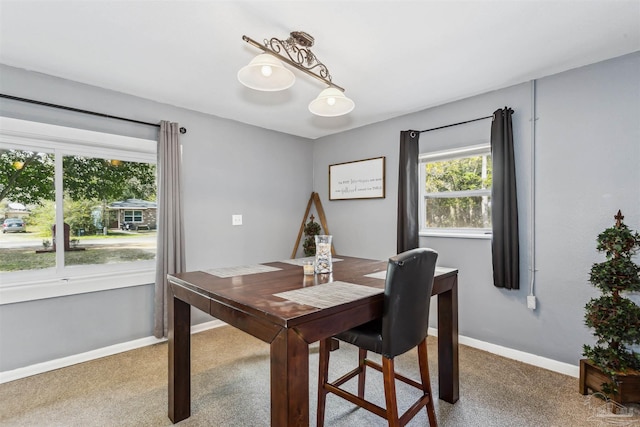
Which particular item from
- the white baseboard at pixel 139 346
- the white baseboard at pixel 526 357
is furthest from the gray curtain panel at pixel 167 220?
the white baseboard at pixel 526 357

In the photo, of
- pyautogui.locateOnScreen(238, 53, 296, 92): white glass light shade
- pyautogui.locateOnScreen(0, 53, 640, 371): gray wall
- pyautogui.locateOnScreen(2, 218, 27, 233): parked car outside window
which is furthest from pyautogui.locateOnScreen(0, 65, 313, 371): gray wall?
pyautogui.locateOnScreen(238, 53, 296, 92): white glass light shade

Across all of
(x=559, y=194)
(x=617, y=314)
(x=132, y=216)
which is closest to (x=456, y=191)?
(x=559, y=194)

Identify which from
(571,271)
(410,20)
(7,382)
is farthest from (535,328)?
(7,382)

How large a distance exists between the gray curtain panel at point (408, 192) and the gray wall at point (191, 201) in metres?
1.50

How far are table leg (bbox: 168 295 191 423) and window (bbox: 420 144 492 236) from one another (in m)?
2.35

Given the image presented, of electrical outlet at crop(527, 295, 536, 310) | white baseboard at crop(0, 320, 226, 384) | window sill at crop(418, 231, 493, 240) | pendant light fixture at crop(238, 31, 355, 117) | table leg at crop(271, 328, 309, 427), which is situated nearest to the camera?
table leg at crop(271, 328, 309, 427)

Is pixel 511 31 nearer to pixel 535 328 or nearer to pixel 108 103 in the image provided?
pixel 535 328

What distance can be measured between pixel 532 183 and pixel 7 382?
13.7ft

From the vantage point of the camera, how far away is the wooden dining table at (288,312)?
3.78 ft

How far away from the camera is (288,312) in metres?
1.18

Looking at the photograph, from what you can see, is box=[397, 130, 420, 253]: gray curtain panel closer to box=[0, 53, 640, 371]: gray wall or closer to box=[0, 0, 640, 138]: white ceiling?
box=[0, 53, 640, 371]: gray wall

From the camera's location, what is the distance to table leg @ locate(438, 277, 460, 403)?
1.98m

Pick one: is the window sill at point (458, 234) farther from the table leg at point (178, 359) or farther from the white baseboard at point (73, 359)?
the white baseboard at point (73, 359)

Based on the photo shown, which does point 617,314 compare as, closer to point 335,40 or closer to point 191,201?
point 335,40
